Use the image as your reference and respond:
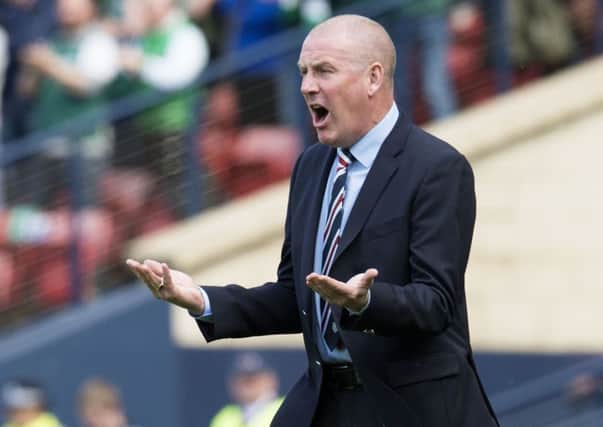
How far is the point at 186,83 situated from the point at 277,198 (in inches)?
33.3

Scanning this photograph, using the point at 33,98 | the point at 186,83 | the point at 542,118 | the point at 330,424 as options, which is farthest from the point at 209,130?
the point at 330,424

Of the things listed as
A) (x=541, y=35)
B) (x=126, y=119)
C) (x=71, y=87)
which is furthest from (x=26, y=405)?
(x=541, y=35)

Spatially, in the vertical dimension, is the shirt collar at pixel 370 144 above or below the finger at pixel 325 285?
above

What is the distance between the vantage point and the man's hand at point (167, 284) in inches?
184

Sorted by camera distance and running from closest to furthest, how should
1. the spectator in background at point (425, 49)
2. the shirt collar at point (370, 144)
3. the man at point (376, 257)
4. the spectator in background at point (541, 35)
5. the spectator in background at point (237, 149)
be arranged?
the man at point (376, 257) → the shirt collar at point (370, 144) → the spectator in background at point (237, 149) → the spectator in background at point (425, 49) → the spectator in background at point (541, 35)

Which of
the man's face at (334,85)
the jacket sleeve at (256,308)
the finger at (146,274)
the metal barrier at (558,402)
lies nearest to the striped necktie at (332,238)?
the man's face at (334,85)

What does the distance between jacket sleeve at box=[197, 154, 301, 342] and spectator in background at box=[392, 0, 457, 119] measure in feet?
17.8

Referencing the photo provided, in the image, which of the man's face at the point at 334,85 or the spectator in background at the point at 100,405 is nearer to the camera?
the man's face at the point at 334,85

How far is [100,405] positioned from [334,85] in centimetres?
547

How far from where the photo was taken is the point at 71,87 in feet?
33.1

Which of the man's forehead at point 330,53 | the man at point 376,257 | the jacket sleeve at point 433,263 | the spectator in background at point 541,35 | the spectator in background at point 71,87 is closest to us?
the jacket sleeve at point 433,263

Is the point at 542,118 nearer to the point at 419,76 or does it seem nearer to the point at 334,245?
the point at 419,76

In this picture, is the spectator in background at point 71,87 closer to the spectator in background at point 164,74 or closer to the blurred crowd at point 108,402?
the spectator in background at point 164,74

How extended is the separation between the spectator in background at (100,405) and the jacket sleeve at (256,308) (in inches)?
191
